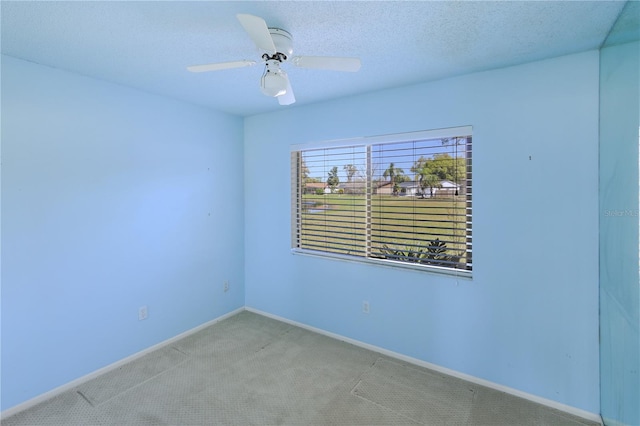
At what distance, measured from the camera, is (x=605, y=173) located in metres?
1.87

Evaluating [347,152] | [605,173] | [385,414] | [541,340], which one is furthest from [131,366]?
[605,173]

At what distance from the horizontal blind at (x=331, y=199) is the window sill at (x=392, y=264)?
7cm

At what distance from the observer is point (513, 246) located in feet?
7.36

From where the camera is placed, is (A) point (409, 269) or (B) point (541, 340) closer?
(B) point (541, 340)

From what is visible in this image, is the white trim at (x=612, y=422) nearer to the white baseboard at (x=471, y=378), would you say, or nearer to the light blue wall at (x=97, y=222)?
the white baseboard at (x=471, y=378)

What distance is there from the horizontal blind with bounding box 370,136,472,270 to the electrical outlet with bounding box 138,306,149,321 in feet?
7.08

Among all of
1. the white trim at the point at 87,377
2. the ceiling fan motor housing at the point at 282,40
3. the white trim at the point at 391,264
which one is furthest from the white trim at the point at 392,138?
the white trim at the point at 87,377

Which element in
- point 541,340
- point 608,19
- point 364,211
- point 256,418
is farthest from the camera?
point 364,211

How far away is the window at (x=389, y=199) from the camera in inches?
97.6

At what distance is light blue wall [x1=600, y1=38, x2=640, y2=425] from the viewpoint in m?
1.47

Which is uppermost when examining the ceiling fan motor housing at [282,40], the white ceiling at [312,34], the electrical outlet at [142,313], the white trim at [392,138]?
the white ceiling at [312,34]

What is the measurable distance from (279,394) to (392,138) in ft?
7.32

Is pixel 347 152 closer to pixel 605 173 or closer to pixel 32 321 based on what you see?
pixel 605 173

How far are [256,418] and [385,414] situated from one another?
0.85 m
